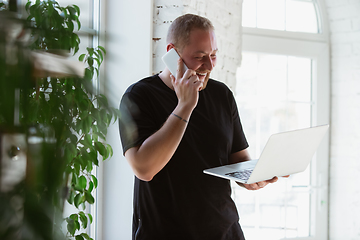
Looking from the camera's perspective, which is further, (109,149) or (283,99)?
(283,99)

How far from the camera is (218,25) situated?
2.20 meters

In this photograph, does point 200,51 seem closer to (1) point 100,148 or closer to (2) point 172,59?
(2) point 172,59

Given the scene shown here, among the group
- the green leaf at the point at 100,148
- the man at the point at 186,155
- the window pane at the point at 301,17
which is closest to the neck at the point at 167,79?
the man at the point at 186,155

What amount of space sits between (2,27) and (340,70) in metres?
3.19

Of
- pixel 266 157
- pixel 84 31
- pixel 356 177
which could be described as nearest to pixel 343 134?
pixel 356 177

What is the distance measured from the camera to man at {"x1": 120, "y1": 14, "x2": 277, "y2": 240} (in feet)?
3.88

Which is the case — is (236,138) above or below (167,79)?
below

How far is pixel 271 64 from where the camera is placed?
2902 mm

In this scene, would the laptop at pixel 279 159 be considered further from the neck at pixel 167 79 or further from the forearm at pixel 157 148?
the neck at pixel 167 79

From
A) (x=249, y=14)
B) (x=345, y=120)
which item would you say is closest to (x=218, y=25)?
(x=249, y=14)

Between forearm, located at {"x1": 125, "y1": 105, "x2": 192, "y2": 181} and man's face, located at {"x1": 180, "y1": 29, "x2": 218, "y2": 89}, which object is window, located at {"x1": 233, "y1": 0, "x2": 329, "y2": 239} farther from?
forearm, located at {"x1": 125, "y1": 105, "x2": 192, "y2": 181}

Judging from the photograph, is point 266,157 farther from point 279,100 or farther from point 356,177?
point 356,177

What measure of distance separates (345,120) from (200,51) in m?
2.14

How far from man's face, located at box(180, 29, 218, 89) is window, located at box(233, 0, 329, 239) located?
1602mm
